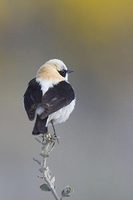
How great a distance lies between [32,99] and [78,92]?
2.11 meters

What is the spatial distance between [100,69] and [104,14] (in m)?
0.42

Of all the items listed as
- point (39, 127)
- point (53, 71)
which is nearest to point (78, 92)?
point (53, 71)

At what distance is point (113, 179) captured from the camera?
2770mm

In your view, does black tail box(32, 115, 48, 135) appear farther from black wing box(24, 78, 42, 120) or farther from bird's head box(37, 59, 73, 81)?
bird's head box(37, 59, 73, 81)

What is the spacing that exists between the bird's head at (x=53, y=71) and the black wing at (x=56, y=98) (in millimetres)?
28

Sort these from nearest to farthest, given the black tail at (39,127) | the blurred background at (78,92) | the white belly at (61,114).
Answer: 1. the black tail at (39,127)
2. the white belly at (61,114)
3. the blurred background at (78,92)

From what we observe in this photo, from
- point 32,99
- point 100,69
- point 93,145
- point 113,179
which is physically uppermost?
point 100,69

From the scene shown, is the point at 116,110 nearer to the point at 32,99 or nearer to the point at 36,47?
the point at 36,47

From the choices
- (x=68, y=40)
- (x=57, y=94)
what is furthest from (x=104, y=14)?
(x=57, y=94)

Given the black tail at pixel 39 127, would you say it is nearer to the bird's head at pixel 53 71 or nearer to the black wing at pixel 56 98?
the black wing at pixel 56 98

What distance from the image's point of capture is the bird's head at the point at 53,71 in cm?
140

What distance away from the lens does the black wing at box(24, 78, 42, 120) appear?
1.23 m

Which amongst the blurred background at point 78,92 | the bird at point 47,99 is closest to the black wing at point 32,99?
the bird at point 47,99

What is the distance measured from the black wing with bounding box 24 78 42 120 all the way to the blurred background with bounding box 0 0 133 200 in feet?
4.51
